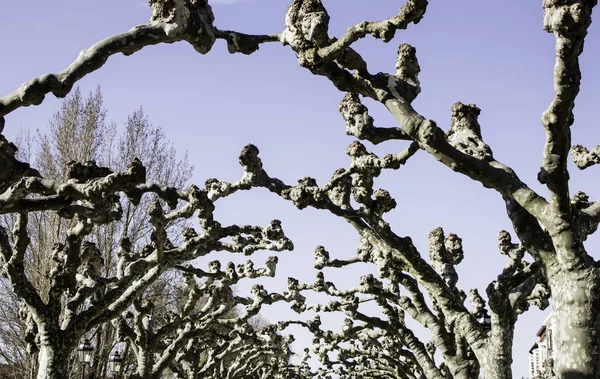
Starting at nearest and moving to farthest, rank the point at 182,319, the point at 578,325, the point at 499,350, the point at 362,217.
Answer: the point at 578,325
the point at 499,350
the point at 362,217
the point at 182,319

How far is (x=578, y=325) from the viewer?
23.4ft

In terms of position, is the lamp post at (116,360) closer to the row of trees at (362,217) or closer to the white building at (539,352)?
the row of trees at (362,217)

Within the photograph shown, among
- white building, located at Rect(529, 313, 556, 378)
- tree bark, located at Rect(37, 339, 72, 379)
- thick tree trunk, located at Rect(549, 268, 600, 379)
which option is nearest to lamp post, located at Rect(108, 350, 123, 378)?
tree bark, located at Rect(37, 339, 72, 379)

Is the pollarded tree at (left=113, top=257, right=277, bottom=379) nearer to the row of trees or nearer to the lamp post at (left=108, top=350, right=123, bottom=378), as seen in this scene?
the row of trees

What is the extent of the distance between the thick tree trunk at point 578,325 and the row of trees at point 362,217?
0.5 inches

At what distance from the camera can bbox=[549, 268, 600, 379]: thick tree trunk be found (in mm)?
Answer: 7074

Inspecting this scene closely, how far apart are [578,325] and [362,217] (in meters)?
4.96

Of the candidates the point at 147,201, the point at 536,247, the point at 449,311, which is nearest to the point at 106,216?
the point at 449,311

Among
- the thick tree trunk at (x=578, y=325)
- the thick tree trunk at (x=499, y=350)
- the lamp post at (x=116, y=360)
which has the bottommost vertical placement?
the thick tree trunk at (x=578, y=325)

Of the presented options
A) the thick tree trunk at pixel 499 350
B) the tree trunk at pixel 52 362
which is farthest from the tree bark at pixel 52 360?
the thick tree trunk at pixel 499 350

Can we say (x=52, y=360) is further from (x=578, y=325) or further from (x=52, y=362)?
(x=578, y=325)

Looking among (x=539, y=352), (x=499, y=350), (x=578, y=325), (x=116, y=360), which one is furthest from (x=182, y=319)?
(x=539, y=352)

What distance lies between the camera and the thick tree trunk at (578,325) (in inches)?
279

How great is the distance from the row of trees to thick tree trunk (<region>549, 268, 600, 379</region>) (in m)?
0.01
